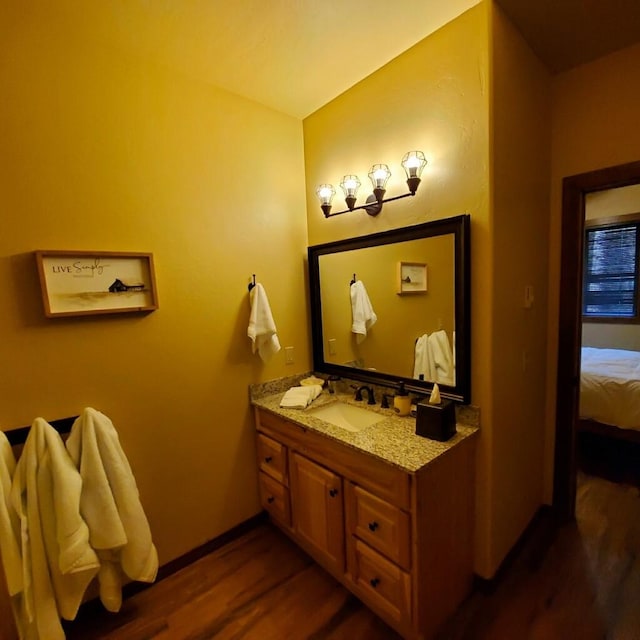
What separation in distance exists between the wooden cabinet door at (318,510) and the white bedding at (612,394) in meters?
2.47

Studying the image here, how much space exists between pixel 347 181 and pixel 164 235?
1101 mm

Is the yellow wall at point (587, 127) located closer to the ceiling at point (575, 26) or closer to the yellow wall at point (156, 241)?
the ceiling at point (575, 26)

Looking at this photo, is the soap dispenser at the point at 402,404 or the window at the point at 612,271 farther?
the window at the point at 612,271

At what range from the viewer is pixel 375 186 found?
1.89m

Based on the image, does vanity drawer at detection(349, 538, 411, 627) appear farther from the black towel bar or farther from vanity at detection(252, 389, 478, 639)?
the black towel bar

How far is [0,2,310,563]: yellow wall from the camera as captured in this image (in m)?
1.47

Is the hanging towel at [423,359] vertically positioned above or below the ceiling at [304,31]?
below

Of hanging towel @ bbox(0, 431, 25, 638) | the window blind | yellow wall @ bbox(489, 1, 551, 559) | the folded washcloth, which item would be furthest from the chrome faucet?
the window blind

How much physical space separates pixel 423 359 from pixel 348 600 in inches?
50.6

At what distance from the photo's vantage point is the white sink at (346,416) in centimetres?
196

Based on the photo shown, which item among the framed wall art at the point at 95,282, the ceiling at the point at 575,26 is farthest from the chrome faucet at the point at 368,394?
the ceiling at the point at 575,26

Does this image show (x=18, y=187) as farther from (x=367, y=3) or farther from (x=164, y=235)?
(x=367, y=3)

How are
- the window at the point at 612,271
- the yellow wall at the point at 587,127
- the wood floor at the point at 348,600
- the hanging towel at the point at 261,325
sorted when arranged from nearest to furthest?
the wood floor at the point at 348,600, the yellow wall at the point at 587,127, the hanging towel at the point at 261,325, the window at the point at 612,271

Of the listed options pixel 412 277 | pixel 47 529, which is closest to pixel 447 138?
pixel 412 277
